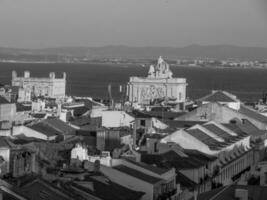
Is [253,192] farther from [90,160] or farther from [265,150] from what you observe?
[265,150]

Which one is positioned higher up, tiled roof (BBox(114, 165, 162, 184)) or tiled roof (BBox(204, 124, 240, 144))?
tiled roof (BBox(114, 165, 162, 184))

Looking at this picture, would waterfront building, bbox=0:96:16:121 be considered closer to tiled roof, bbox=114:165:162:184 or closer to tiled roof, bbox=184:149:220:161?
tiled roof, bbox=184:149:220:161

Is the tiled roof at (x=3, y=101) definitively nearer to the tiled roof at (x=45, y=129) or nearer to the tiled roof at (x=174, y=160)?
the tiled roof at (x=45, y=129)

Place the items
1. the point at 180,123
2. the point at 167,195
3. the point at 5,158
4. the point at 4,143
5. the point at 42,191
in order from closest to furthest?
the point at 42,191 < the point at 5,158 < the point at 167,195 < the point at 4,143 < the point at 180,123

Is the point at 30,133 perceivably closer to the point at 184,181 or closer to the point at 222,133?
the point at 222,133

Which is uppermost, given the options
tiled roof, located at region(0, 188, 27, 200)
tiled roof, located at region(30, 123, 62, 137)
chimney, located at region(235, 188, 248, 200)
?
tiled roof, located at region(0, 188, 27, 200)

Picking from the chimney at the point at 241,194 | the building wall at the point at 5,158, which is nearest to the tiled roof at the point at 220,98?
the building wall at the point at 5,158

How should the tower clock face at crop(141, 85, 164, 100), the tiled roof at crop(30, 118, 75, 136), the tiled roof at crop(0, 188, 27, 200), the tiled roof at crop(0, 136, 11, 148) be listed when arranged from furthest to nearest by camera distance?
the tower clock face at crop(141, 85, 164, 100) → the tiled roof at crop(30, 118, 75, 136) → the tiled roof at crop(0, 136, 11, 148) → the tiled roof at crop(0, 188, 27, 200)

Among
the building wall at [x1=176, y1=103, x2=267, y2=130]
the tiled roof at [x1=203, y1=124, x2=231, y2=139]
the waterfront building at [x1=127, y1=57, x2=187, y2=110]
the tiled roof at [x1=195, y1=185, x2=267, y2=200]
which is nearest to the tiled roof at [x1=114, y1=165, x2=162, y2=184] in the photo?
the tiled roof at [x1=195, y1=185, x2=267, y2=200]

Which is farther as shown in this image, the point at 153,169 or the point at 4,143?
the point at 4,143

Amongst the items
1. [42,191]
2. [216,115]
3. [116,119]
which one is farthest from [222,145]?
[42,191]

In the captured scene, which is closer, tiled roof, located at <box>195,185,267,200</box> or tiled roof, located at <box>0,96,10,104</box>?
tiled roof, located at <box>195,185,267,200</box>
